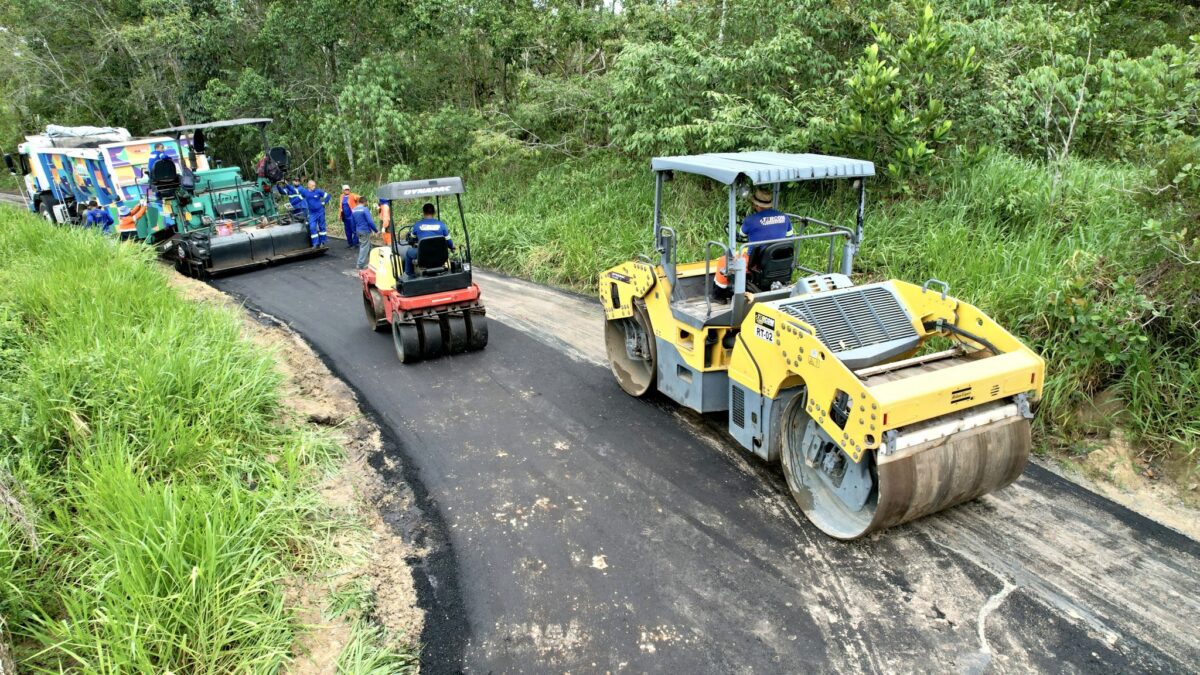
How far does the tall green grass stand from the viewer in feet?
16.7

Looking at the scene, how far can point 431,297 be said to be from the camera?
24.7 feet

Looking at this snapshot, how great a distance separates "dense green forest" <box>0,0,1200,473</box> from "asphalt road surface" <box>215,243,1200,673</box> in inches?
60.6

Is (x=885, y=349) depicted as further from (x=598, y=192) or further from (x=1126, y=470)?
(x=598, y=192)

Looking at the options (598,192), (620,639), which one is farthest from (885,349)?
(598,192)

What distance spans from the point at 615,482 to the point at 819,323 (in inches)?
71.7

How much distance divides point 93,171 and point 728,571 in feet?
50.4

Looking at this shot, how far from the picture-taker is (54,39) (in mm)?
19891

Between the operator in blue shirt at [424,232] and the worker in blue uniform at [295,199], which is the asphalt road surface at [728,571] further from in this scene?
the worker in blue uniform at [295,199]

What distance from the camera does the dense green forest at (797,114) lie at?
530 centimetres

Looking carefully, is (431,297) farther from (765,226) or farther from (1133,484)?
(1133,484)

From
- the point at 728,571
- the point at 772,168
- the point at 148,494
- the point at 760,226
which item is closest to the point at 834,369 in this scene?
the point at 728,571

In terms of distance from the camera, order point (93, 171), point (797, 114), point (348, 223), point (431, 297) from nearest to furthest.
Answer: point (431, 297)
point (797, 114)
point (93, 171)
point (348, 223)

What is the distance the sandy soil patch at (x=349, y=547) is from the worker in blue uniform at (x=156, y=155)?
8355 mm

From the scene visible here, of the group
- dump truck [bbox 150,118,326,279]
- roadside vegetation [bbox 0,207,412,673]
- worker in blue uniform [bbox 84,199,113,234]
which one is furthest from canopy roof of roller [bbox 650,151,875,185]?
worker in blue uniform [bbox 84,199,113,234]
